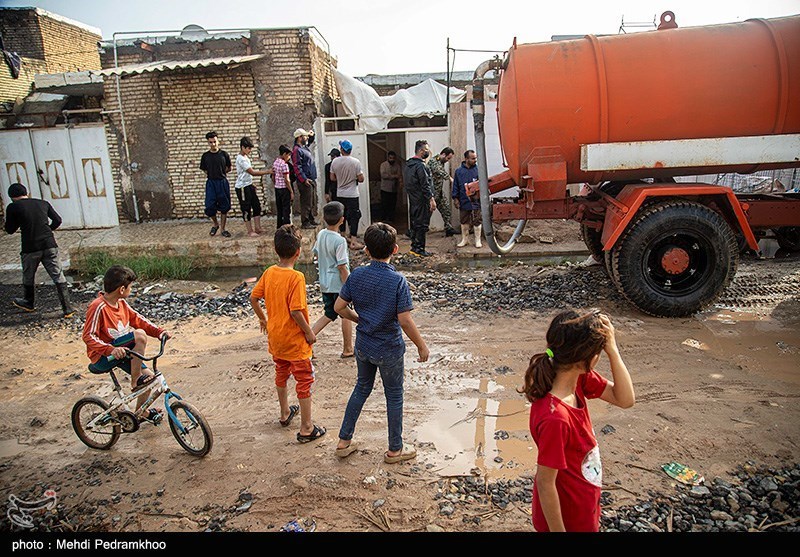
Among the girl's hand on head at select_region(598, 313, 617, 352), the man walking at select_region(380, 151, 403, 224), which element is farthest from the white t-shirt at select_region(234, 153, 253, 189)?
the girl's hand on head at select_region(598, 313, 617, 352)

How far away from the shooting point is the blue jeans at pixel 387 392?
3.35m

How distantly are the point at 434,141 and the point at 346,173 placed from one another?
2678mm

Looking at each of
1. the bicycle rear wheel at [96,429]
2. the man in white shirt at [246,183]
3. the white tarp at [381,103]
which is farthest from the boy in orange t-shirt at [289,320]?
the white tarp at [381,103]

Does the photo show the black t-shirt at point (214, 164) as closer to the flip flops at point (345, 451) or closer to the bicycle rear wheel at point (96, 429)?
the bicycle rear wheel at point (96, 429)

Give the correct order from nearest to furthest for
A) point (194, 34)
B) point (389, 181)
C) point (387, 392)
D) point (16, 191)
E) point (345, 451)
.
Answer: point (387, 392) < point (345, 451) < point (16, 191) < point (194, 34) < point (389, 181)

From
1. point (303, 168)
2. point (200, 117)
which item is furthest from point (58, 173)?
point (303, 168)

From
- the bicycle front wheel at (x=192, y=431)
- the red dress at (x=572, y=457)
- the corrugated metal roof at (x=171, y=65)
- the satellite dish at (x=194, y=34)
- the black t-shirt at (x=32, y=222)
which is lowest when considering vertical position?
the bicycle front wheel at (x=192, y=431)

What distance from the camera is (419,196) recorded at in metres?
9.37

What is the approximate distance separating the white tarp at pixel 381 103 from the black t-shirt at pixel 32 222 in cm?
656

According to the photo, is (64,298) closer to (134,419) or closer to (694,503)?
(134,419)
